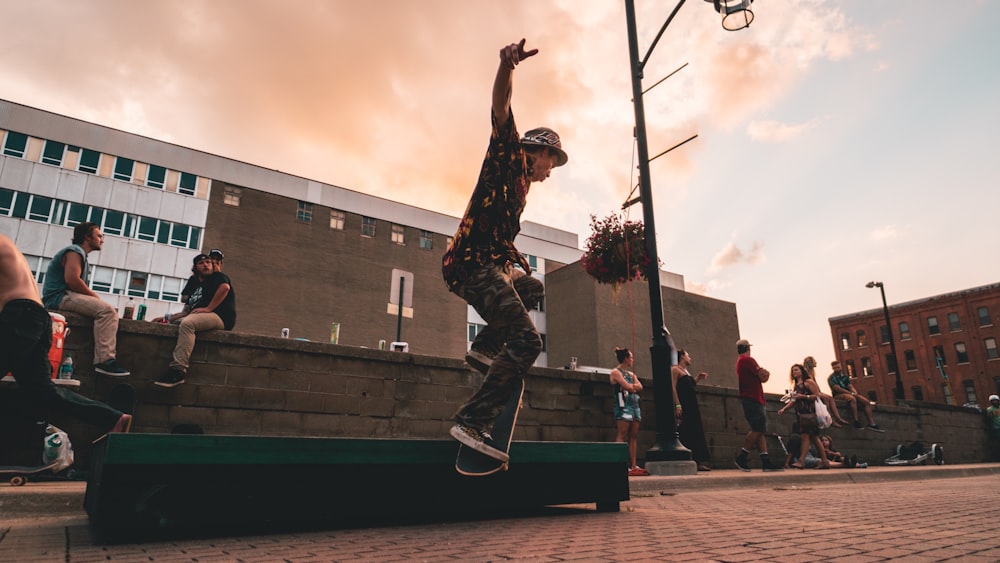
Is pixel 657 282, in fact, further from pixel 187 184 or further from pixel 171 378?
pixel 187 184

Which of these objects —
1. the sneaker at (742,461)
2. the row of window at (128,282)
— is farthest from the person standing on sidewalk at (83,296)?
the row of window at (128,282)

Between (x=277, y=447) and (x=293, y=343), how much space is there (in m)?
4.76

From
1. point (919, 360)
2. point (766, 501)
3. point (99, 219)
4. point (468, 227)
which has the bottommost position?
point (766, 501)

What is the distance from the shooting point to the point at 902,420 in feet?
53.7

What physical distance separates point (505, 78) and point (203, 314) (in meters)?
5.21

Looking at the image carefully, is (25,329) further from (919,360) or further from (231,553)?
(919,360)

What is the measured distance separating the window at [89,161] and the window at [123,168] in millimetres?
954

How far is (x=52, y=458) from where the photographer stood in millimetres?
5152

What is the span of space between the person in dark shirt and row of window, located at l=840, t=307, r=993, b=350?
67.0 meters

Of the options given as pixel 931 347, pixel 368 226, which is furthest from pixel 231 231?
pixel 931 347

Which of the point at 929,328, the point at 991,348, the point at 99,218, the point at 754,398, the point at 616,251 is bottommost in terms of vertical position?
the point at 754,398

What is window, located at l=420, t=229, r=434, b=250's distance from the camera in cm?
4511

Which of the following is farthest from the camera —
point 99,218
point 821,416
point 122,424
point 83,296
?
point 99,218

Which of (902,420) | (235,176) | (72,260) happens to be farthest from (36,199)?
(902,420)
